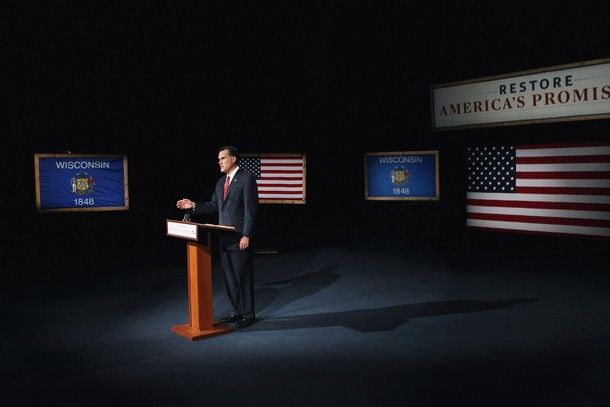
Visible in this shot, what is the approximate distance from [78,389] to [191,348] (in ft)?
3.37

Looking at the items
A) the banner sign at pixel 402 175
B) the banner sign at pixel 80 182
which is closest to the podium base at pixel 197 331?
the banner sign at pixel 80 182

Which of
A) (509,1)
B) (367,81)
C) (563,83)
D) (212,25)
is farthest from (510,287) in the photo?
(212,25)

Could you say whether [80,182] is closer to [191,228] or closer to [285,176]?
[285,176]

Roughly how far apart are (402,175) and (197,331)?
6.02 meters

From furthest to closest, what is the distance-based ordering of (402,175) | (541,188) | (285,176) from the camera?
(402,175)
(285,176)
(541,188)

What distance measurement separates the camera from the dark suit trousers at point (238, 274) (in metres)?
Result: 4.93

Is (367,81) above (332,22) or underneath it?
underneath

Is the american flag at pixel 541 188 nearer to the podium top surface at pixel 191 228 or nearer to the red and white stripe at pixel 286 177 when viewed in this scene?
the red and white stripe at pixel 286 177

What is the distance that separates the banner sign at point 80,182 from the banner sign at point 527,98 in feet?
16.9

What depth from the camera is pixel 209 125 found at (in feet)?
34.2

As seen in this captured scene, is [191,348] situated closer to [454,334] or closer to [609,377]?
[454,334]

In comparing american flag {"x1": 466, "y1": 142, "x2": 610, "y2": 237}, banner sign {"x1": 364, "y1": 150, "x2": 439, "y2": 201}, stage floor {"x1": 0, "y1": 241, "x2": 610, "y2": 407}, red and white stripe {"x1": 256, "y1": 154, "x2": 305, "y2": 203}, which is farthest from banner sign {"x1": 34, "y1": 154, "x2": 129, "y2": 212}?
american flag {"x1": 466, "y1": 142, "x2": 610, "y2": 237}

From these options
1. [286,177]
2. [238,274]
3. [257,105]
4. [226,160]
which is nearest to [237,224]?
[238,274]

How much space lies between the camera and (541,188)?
741 centimetres
